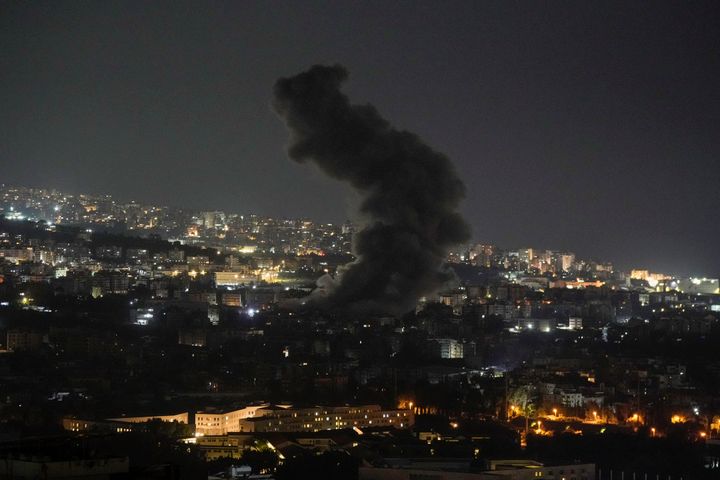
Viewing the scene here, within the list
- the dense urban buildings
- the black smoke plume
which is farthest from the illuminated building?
the black smoke plume

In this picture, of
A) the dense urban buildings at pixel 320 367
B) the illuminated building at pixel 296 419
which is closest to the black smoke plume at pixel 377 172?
the dense urban buildings at pixel 320 367

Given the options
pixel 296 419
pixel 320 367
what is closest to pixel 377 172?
pixel 320 367

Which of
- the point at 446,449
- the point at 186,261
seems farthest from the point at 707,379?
the point at 186,261

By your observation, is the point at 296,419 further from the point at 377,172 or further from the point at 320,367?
the point at 377,172

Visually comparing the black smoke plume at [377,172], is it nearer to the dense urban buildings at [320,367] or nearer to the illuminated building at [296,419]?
the dense urban buildings at [320,367]

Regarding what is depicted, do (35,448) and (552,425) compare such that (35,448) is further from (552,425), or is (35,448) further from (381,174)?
(381,174)
